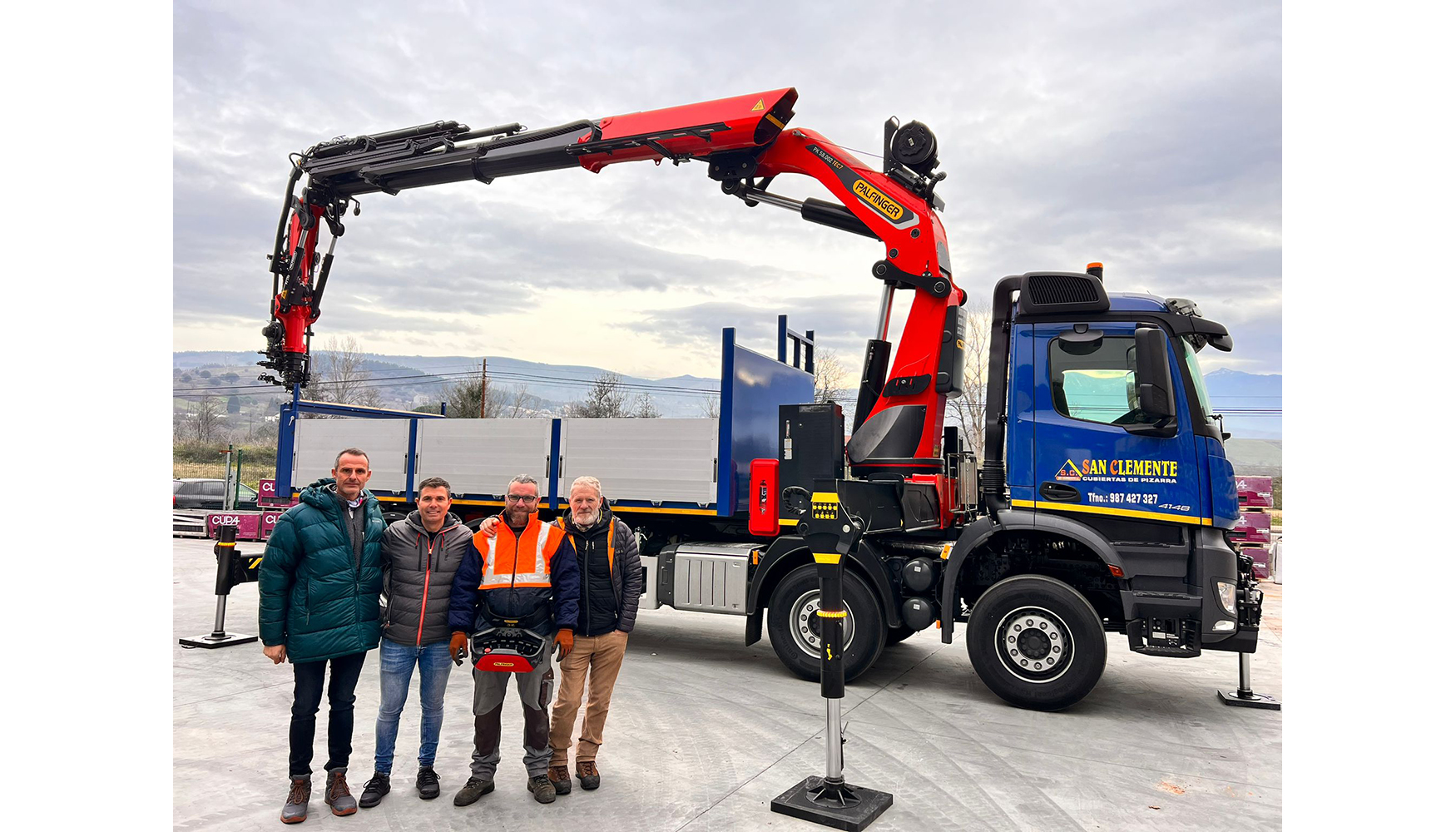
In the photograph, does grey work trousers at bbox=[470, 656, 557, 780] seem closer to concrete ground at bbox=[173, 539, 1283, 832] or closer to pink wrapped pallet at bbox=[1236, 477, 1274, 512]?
concrete ground at bbox=[173, 539, 1283, 832]

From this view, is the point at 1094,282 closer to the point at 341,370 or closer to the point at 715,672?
the point at 715,672

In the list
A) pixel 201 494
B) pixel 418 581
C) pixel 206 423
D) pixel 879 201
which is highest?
pixel 879 201

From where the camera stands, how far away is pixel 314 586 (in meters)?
4.59

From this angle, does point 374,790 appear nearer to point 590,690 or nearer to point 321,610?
point 321,610

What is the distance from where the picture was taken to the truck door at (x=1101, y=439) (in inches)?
262

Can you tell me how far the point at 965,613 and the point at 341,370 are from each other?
59399mm

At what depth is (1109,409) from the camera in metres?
6.88

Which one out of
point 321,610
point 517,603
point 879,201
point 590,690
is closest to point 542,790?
point 590,690

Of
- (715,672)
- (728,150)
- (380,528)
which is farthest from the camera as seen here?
(728,150)

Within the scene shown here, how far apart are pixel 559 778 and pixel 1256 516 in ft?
50.9

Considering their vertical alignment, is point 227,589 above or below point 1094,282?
below

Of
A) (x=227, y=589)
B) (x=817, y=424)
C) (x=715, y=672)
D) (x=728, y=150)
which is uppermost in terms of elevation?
(x=728, y=150)


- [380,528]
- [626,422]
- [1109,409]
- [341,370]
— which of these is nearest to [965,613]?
[1109,409]

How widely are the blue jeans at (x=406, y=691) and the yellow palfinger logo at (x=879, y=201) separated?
5521mm
